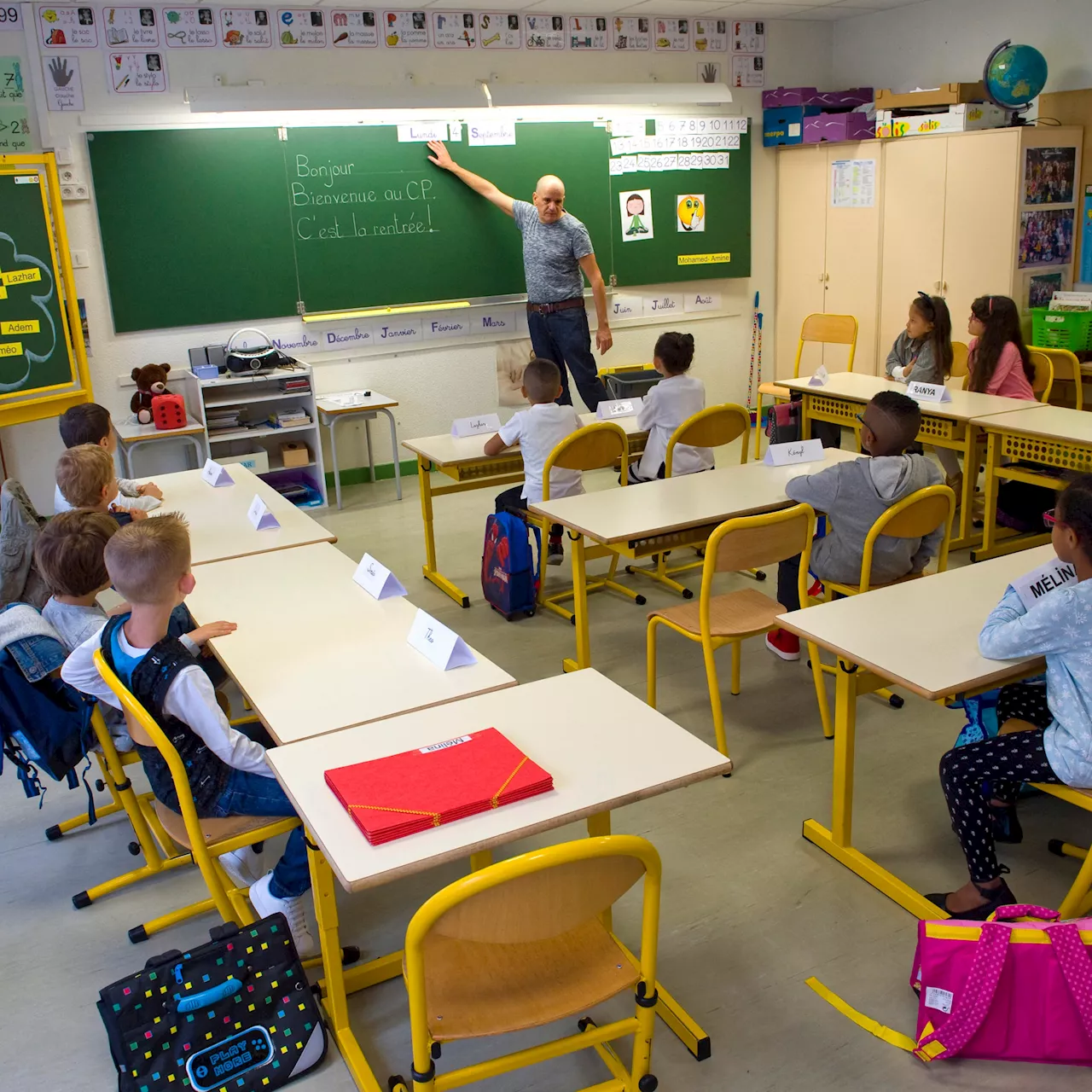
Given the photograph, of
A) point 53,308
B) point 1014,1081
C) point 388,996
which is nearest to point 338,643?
point 388,996

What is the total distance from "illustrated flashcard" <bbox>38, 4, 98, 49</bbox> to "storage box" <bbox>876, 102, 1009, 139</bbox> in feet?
15.1

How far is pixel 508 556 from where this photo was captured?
14.5ft

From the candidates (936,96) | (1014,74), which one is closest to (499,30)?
(936,96)

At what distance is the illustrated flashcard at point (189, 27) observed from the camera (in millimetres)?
5727

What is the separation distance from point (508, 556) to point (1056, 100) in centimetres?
442

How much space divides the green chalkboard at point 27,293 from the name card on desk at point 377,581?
10.4 ft

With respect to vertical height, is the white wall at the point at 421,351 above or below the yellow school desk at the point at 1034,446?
above

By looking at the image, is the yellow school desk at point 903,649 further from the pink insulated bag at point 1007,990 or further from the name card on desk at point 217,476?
the name card on desk at point 217,476

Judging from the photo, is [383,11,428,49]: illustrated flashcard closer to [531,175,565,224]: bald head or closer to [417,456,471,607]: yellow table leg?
[531,175,565,224]: bald head

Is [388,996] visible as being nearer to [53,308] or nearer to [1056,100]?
[53,308]

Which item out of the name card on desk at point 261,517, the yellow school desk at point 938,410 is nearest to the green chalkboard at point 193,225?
the name card on desk at point 261,517

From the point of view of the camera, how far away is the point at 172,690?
84.1 inches

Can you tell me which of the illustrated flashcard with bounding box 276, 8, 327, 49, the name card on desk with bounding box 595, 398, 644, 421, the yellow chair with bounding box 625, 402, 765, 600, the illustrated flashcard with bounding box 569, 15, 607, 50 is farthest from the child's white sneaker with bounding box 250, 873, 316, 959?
the illustrated flashcard with bounding box 569, 15, 607, 50

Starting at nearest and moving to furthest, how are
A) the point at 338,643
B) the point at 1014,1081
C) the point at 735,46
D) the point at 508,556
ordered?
the point at 1014,1081, the point at 338,643, the point at 508,556, the point at 735,46
